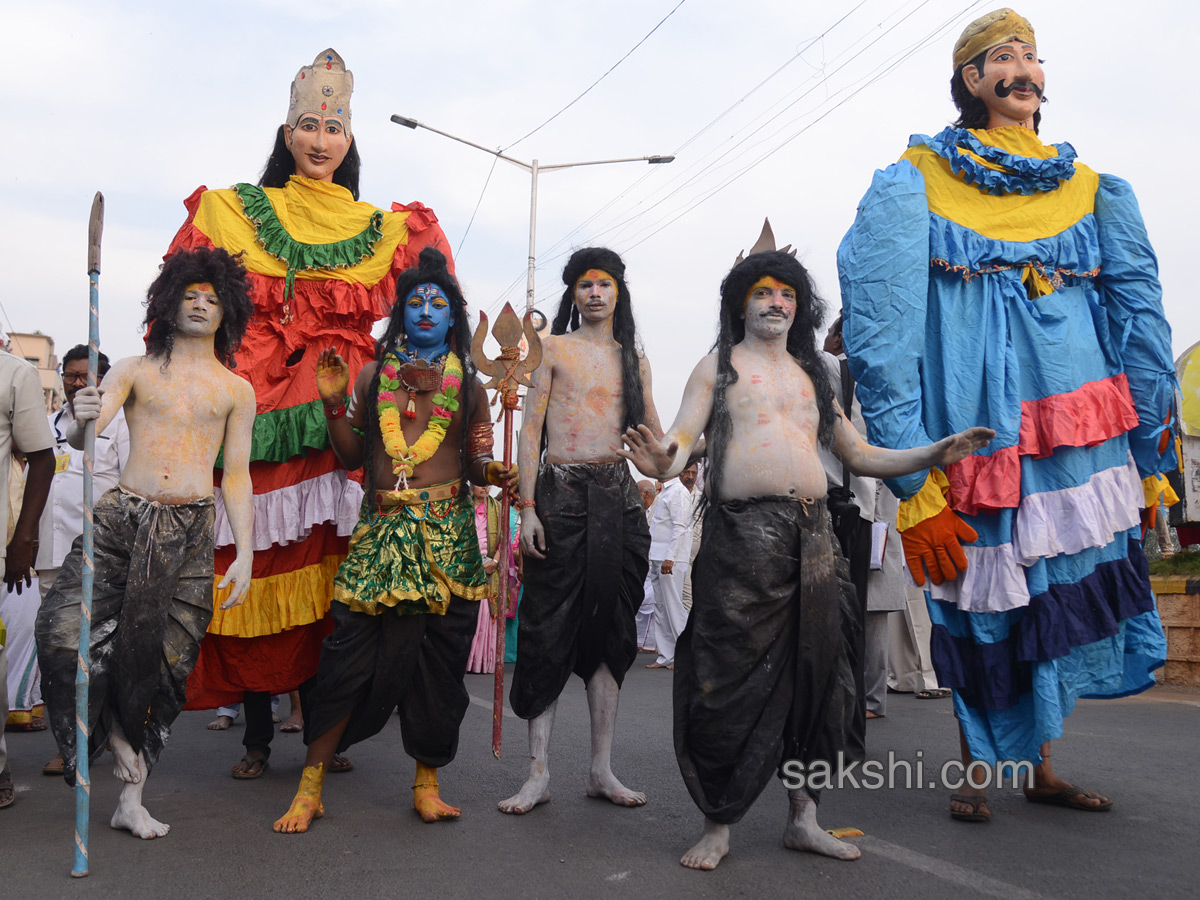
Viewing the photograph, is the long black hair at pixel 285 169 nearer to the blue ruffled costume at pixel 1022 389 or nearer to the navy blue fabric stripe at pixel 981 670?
the blue ruffled costume at pixel 1022 389

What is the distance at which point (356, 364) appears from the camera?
5.25 meters

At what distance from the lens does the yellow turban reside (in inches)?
173

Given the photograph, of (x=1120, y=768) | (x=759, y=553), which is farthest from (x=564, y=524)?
(x=1120, y=768)

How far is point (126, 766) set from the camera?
13.0 ft

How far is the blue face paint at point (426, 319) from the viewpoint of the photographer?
4527 mm

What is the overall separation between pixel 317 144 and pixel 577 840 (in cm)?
367

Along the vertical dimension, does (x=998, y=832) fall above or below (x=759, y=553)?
below

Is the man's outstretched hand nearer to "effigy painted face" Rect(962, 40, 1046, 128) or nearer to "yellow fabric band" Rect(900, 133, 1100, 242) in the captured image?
"yellow fabric band" Rect(900, 133, 1100, 242)

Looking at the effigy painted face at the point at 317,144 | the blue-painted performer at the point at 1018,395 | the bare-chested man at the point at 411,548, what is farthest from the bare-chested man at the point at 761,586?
the effigy painted face at the point at 317,144

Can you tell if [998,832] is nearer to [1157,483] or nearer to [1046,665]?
[1046,665]

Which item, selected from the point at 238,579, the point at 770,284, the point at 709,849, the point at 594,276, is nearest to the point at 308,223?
the point at 594,276

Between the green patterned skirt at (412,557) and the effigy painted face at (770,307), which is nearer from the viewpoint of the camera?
the effigy painted face at (770,307)

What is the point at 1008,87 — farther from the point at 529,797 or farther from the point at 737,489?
the point at 529,797

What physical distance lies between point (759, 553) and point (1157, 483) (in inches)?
75.0
